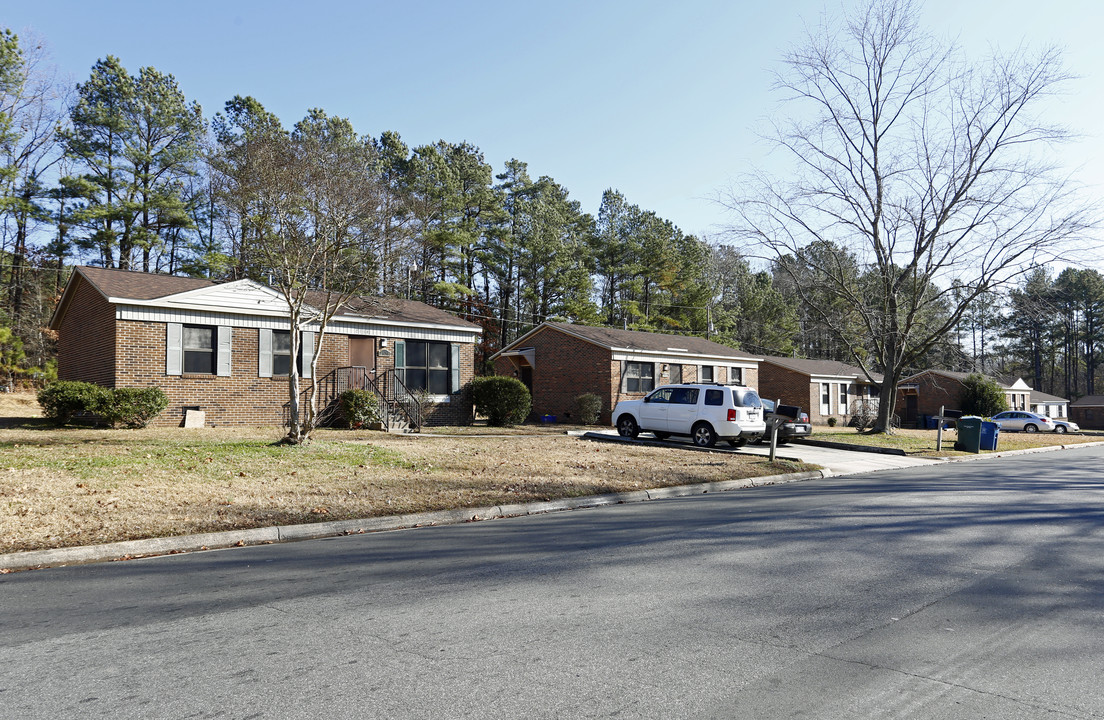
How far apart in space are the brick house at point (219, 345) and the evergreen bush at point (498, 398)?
1268 mm

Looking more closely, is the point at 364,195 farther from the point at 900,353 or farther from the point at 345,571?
the point at 900,353

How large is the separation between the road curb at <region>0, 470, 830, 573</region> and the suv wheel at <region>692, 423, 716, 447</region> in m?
8.47

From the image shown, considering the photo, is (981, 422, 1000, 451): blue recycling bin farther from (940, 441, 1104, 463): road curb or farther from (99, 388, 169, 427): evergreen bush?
(99, 388, 169, 427): evergreen bush

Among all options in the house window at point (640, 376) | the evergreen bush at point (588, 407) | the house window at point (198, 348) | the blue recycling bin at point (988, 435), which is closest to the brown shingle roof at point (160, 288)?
the house window at point (198, 348)

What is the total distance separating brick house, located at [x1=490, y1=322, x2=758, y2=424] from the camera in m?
31.8

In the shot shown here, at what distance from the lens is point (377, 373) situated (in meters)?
24.7

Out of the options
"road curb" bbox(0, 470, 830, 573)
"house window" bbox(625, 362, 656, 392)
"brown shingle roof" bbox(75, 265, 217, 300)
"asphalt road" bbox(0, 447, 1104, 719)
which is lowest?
"road curb" bbox(0, 470, 830, 573)

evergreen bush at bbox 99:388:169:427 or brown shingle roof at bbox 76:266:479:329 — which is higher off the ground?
brown shingle roof at bbox 76:266:479:329

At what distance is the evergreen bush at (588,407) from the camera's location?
99.2 ft

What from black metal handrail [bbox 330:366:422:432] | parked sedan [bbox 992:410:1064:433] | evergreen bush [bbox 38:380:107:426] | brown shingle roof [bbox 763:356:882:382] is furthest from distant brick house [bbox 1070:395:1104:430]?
evergreen bush [bbox 38:380:107:426]

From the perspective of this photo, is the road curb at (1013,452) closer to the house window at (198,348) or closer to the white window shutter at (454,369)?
the white window shutter at (454,369)

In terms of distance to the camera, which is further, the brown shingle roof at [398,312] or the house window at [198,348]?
the brown shingle roof at [398,312]

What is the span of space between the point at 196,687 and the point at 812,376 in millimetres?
44022

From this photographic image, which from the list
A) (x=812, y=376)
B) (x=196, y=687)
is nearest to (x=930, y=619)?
(x=196, y=687)
